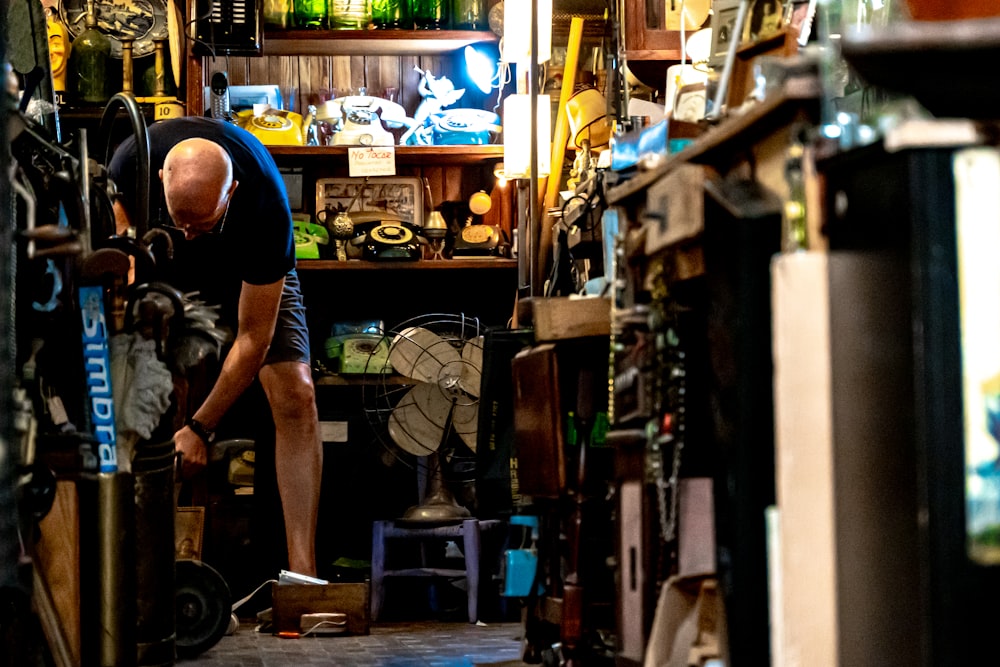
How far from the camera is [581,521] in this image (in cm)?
309

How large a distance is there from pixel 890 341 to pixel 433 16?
16.1 ft

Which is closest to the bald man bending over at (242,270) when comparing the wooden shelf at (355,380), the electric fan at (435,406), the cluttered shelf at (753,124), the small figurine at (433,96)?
the electric fan at (435,406)

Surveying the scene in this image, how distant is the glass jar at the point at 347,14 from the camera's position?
250 inches

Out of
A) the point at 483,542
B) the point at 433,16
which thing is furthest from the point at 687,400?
the point at 433,16

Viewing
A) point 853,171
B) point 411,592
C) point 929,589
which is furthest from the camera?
point 411,592

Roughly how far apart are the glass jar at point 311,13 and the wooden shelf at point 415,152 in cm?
61

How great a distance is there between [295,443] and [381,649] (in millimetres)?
1255

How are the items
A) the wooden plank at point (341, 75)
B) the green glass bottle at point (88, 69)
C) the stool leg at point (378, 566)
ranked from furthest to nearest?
the wooden plank at point (341, 75) < the green glass bottle at point (88, 69) < the stool leg at point (378, 566)

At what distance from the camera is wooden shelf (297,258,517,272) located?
20.0ft

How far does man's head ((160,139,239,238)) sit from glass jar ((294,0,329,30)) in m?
1.76

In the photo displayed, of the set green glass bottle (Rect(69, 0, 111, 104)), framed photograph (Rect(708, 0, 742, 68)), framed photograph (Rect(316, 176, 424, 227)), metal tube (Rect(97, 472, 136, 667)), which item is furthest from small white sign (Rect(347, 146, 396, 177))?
metal tube (Rect(97, 472, 136, 667))

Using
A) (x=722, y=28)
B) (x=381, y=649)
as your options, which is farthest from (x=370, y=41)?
(x=722, y=28)

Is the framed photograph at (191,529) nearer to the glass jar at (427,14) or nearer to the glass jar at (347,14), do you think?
the glass jar at (347,14)

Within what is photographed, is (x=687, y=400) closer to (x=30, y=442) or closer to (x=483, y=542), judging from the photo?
(x=30, y=442)
